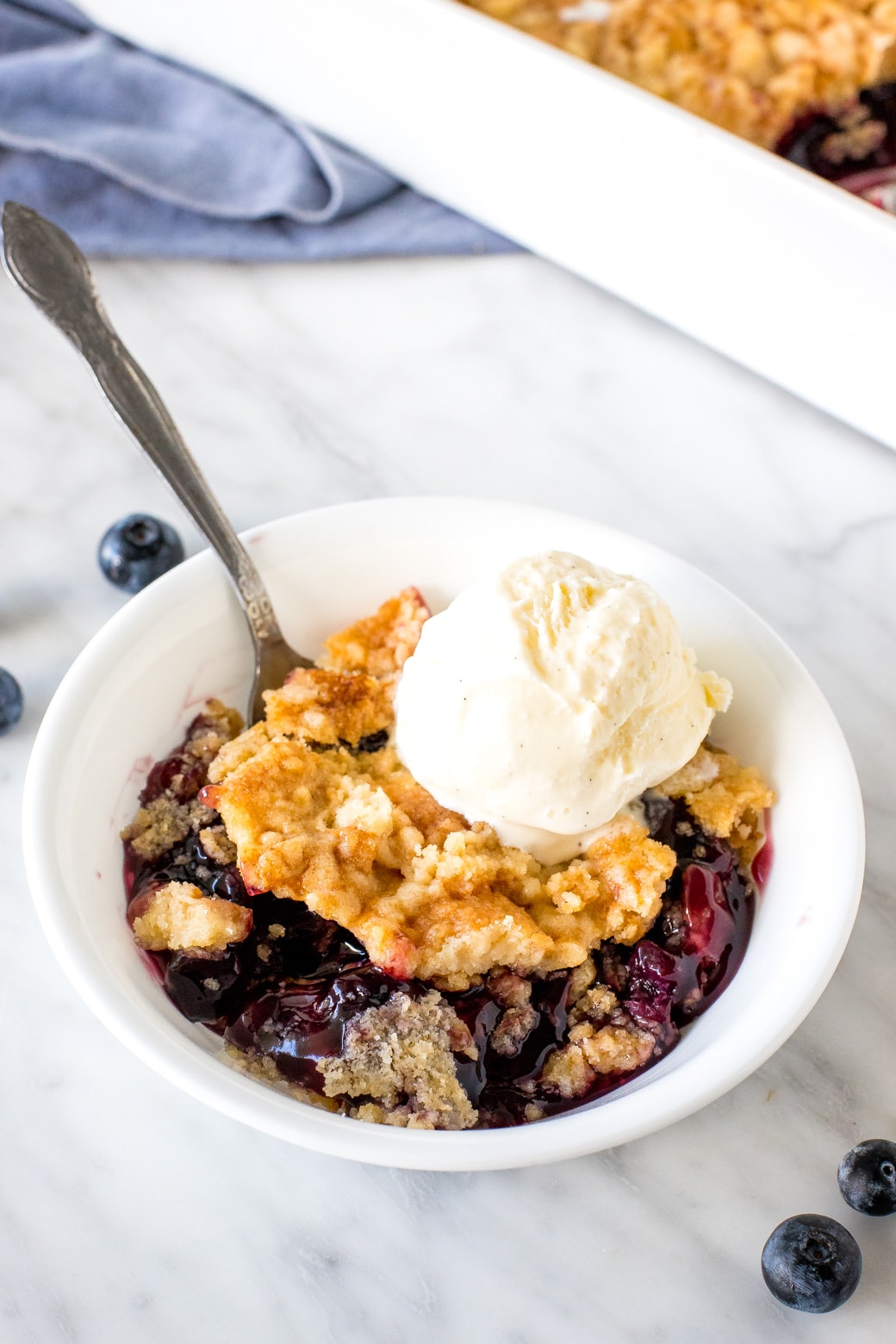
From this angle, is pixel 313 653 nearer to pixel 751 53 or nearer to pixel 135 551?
pixel 135 551

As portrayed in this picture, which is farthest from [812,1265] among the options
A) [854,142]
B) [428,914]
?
[854,142]

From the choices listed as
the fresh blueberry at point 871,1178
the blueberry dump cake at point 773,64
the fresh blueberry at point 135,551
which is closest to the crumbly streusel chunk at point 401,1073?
the fresh blueberry at point 871,1178

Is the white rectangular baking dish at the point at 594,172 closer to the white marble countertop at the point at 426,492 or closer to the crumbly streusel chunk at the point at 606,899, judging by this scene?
the white marble countertop at the point at 426,492

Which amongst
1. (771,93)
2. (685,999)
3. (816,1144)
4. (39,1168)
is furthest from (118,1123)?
(771,93)

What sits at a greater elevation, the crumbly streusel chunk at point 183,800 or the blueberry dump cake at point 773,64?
the blueberry dump cake at point 773,64

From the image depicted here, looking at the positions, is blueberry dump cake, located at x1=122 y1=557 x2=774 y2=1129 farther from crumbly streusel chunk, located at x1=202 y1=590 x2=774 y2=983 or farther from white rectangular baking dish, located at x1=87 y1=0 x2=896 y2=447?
white rectangular baking dish, located at x1=87 y1=0 x2=896 y2=447

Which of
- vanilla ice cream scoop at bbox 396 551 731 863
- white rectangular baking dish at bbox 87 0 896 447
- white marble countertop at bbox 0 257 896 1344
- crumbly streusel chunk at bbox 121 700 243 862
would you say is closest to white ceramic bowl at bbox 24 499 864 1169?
crumbly streusel chunk at bbox 121 700 243 862
